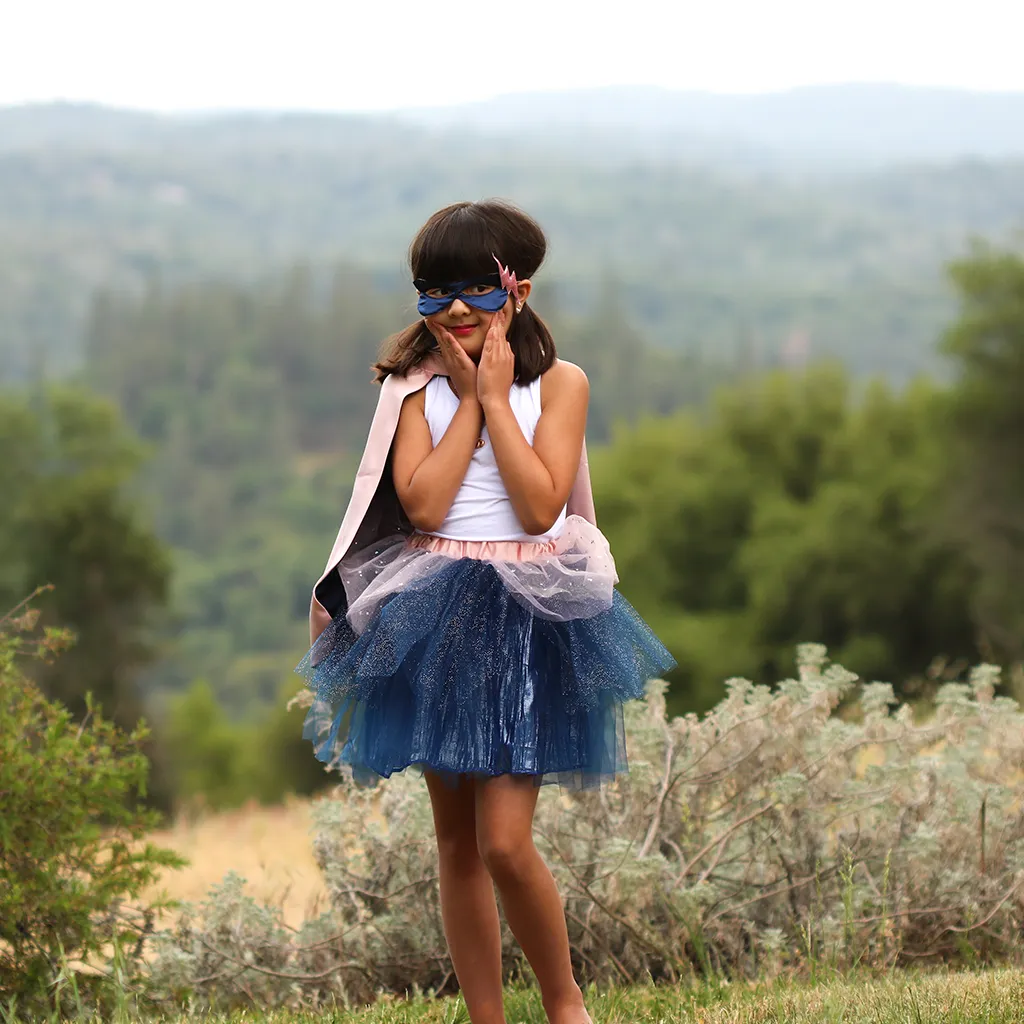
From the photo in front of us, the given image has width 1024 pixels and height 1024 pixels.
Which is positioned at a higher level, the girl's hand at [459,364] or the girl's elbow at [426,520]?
the girl's hand at [459,364]

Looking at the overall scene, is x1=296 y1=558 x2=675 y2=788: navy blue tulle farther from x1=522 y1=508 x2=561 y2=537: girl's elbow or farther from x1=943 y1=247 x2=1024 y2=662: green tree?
x1=943 y1=247 x2=1024 y2=662: green tree

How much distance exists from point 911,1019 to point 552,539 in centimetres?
132

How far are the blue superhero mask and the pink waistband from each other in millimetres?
539

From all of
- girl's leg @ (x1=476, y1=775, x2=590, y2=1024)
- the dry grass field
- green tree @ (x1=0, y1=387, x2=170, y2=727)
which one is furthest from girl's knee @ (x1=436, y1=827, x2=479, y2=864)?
green tree @ (x1=0, y1=387, x2=170, y2=727)

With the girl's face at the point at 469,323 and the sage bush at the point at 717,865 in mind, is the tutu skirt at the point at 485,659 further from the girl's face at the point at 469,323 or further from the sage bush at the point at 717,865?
the sage bush at the point at 717,865

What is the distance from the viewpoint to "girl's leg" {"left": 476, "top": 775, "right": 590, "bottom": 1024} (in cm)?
303

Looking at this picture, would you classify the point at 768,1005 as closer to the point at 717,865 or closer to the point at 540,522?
the point at 717,865

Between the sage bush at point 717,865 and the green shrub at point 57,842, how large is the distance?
245 millimetres

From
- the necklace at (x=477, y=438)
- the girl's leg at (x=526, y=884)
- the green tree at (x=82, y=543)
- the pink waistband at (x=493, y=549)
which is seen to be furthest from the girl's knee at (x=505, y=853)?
the green tree at (x=82, y=543)

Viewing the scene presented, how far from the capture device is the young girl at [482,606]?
122 inches

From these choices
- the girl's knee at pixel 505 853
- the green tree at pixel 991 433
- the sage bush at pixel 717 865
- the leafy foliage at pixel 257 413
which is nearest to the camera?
the girl's knee at pixel 505 853

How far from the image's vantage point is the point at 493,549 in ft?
10.7

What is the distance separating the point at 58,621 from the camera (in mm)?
31172

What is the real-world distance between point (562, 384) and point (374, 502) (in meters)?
0.53
